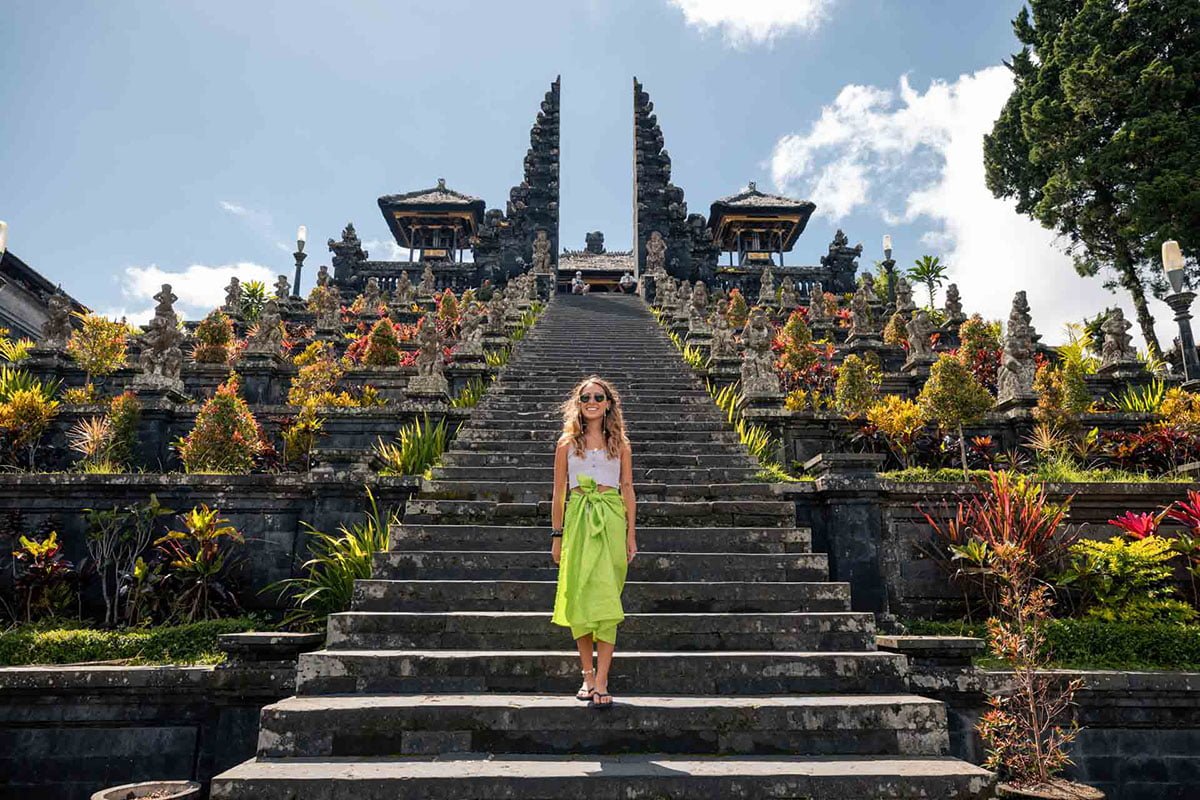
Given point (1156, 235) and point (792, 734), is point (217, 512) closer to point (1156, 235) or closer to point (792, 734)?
point (792, 734)

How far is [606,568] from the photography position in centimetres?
356

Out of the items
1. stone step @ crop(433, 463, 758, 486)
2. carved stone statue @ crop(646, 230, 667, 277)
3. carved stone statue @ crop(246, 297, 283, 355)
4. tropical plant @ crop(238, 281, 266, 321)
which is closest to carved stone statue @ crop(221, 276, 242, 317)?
tropical plant @ crop(238, 281, 266, 321)

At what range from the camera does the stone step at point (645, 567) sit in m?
5.12

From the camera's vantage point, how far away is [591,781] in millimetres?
3180

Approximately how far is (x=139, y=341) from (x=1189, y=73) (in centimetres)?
2612

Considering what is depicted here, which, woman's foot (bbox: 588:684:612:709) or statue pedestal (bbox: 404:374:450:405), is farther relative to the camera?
statue pedestal (bbox: 404:374:450:405)

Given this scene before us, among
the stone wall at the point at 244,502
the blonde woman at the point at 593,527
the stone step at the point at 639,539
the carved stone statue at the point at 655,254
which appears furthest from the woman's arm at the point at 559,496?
the carved stone statue at the point at 655,254

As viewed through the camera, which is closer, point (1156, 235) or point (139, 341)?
point (139, 341)

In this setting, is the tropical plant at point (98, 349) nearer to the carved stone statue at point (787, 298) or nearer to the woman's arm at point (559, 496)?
the woman's arm at point (559, 496)

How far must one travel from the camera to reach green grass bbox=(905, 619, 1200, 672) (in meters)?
4.84

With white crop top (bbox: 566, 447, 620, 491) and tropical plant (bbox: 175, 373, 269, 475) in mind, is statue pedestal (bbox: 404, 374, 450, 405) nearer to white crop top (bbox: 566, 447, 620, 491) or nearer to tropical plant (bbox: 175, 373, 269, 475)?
tropical plant (bbox: 175, 373, 269, 475)

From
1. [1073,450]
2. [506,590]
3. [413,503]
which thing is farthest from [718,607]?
[1073,450]

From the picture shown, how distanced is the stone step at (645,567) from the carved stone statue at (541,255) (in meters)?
20.3

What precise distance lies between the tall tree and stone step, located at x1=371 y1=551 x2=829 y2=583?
18.2 metres
